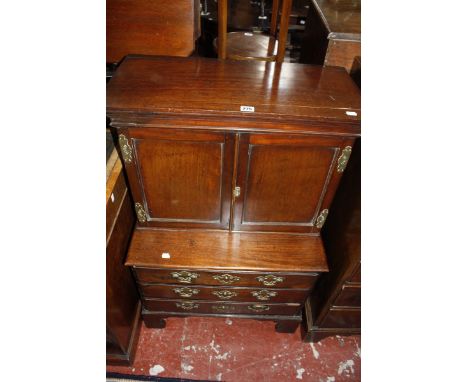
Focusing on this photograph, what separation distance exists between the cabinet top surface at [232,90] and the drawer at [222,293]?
921 millimetres

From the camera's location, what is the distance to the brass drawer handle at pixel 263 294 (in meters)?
1.62

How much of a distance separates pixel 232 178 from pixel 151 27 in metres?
0.93

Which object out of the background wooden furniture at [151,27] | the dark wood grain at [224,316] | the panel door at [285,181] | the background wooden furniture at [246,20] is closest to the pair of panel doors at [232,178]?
the panel door at [285,181]

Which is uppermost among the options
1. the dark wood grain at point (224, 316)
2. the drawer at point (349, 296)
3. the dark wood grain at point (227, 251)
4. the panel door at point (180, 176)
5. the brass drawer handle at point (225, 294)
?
the panel door at point (180, 176)

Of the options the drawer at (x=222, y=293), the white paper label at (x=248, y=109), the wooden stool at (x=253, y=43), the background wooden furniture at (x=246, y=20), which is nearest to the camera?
the white paper label at (x=248, y=109)

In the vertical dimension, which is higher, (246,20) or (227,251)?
(246,20)

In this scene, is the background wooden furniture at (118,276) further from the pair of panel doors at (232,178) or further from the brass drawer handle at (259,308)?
the brass drawer handle at (259,308)

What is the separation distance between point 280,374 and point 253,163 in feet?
4.17

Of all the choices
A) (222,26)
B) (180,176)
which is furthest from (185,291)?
(222,26)

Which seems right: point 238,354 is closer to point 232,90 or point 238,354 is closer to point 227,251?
point 227,251

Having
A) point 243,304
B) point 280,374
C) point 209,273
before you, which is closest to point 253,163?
point 209,273

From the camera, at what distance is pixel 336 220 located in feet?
5.19

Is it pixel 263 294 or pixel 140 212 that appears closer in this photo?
pixel 140 212

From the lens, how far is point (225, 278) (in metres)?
1.54
